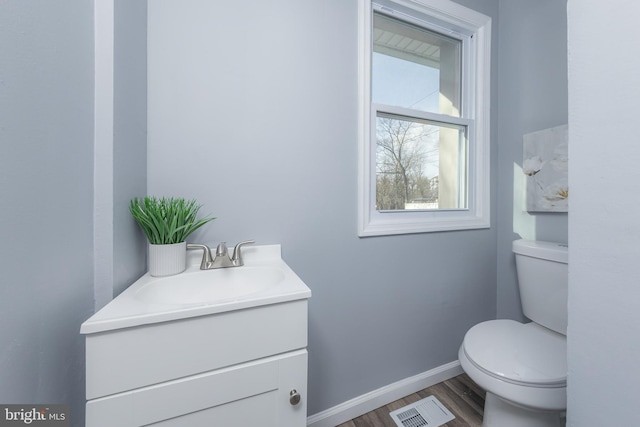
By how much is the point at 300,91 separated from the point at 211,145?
453mm

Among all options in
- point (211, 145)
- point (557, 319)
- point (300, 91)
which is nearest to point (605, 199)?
point (557, 319)

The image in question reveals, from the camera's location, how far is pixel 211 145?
36.1 inches

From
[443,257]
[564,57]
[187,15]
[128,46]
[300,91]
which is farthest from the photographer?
[443,257]

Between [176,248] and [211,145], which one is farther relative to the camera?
[211,145]

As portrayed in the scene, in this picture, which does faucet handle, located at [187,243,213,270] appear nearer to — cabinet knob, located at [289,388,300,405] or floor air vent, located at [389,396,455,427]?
cabinet knob, located at [289,388,300,405]

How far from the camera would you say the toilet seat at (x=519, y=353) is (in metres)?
0.81

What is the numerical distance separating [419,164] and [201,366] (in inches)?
54.1

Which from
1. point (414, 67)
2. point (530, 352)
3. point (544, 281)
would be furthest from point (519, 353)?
point (414, 67)

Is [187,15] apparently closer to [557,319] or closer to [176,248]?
[176,248]

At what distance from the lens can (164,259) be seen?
797mm

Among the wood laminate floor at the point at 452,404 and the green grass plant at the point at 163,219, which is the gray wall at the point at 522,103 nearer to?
the wood laminate floor at the point at 452,404

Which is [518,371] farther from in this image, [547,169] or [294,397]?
[547,169]

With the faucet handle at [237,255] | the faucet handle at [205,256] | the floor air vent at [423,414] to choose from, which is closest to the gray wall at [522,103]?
the floor air vent at [423,414]

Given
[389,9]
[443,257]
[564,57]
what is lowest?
[443,257]
